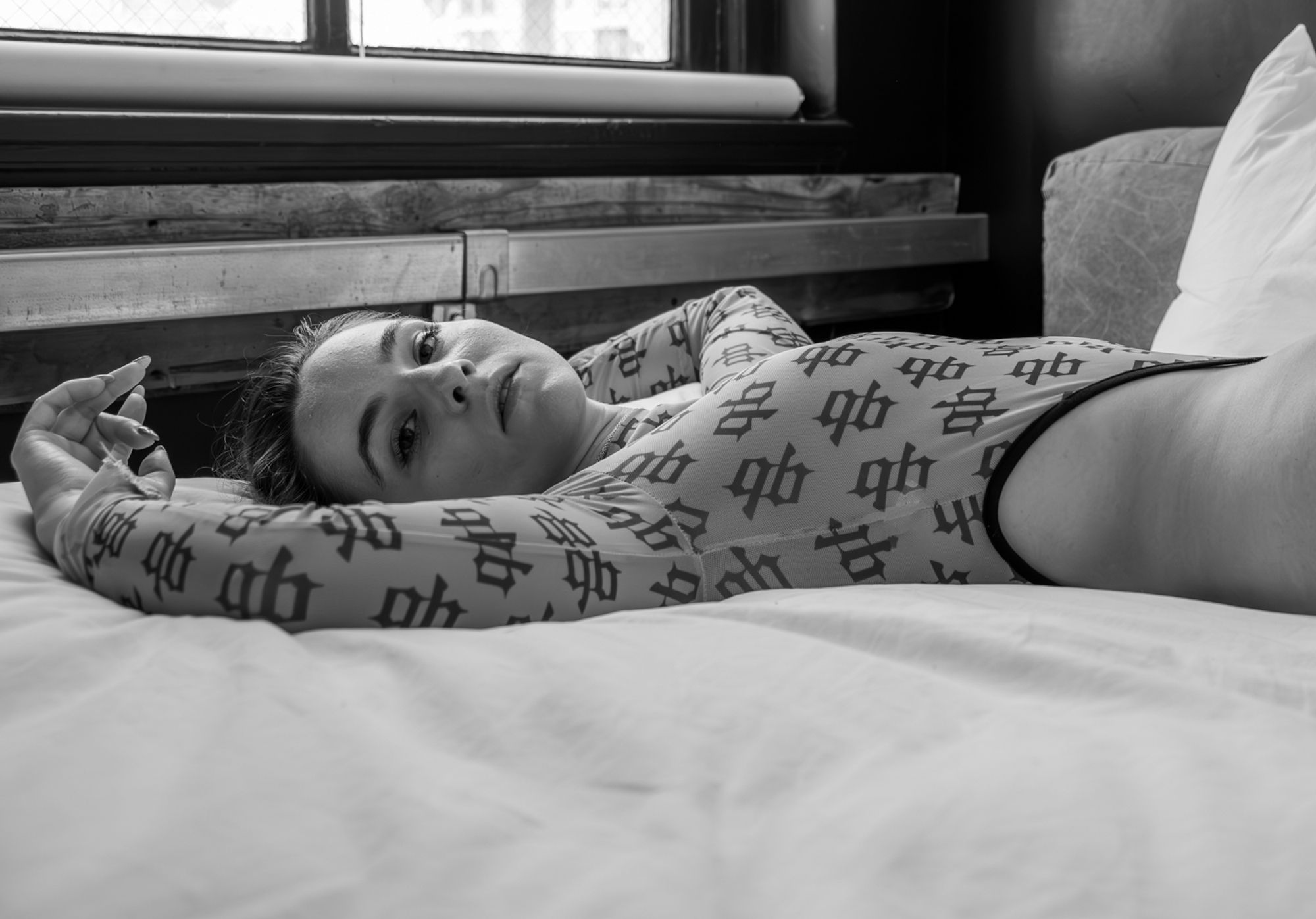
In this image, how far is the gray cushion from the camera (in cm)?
184

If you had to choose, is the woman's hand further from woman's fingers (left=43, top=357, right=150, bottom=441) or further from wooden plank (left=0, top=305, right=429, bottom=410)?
wooden plank (left=0, top=305, right=429, bottom=410)

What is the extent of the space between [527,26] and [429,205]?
53cm

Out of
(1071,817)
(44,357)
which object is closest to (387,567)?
(1071,817)

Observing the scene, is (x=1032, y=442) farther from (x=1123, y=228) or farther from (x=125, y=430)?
(x=1123, y=228)

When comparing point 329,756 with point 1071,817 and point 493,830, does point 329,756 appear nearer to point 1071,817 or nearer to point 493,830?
point 493,830

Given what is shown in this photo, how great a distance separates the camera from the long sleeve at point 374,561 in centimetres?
90

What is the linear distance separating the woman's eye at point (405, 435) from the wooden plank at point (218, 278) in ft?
2.25

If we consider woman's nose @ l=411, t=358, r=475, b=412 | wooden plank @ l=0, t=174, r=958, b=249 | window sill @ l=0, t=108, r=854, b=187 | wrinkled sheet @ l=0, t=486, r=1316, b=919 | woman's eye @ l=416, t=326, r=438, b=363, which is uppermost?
window sill @ l=0, t=108, r=854, b=187

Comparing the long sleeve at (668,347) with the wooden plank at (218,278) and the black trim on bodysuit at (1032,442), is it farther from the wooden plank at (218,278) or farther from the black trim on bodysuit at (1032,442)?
the black trim on bodysuit at (1032,442)

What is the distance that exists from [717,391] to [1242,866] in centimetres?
72

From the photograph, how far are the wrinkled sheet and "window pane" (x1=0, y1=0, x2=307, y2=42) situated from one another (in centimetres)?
139

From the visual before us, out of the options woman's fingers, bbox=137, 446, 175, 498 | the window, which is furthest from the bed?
the window

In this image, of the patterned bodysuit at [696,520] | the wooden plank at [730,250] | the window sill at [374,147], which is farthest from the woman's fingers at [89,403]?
the wooden plank at [730,250]

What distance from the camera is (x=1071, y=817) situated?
548 mm
